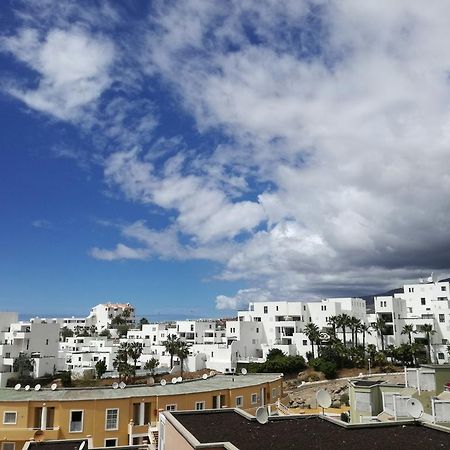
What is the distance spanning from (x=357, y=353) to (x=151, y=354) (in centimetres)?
4598

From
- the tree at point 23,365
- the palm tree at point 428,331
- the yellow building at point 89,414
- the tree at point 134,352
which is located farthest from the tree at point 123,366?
the palm tree at point 428,331

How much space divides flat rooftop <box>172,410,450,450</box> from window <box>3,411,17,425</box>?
18.9 metres

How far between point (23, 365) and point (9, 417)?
6380 centimetres

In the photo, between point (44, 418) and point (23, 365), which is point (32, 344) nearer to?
point (23, 365)

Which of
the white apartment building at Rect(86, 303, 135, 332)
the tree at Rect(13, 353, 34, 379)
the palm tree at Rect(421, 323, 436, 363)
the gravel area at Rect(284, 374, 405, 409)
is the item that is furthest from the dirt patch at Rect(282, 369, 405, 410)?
the white apartment building at Rect(86, 303, 135, 332)

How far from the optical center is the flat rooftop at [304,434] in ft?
57.0

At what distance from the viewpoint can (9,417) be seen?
3544 centimetres

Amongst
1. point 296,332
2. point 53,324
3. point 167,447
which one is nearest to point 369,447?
point 167,447

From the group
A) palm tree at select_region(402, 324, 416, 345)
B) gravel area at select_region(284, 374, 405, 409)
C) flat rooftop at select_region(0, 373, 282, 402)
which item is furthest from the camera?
palm tree at select_region(402, 324, 416, 345)

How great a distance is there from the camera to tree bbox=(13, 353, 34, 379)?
93000 millimetres

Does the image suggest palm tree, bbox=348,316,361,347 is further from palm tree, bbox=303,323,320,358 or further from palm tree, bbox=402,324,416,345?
palm tree, bbox=402,324,416,345

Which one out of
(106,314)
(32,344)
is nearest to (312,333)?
(32,344)

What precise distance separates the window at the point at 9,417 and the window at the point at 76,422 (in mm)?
3974

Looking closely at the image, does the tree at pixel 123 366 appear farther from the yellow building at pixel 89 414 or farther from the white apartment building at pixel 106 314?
the white apartment building at pixel 106 314
